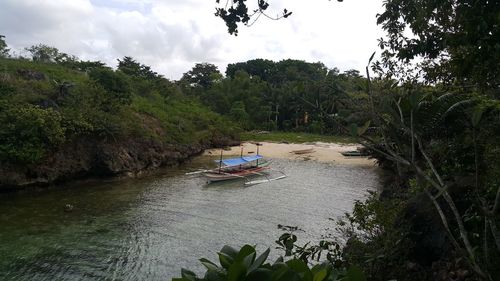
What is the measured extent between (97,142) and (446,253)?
2002 centimetres

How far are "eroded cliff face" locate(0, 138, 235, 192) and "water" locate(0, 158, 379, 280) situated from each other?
31.2 inches

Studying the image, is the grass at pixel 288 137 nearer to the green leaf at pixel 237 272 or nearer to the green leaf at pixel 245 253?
the green leaf at pixel 245 253

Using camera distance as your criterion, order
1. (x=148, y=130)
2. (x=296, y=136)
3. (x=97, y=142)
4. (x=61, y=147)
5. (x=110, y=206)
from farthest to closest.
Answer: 1. (x=296, y=136)
2. (x=148, y=130)
3. (x=97, y=142)
4. (x=61, y=147)
5. (x=110, y=206)

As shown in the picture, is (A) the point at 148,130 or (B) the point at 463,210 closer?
(B) the point at 463,210

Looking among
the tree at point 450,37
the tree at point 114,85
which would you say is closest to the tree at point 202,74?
the tree at point 114,85

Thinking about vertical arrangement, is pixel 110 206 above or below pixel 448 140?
below

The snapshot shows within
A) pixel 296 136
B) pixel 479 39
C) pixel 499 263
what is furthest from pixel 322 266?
pixel 296 136

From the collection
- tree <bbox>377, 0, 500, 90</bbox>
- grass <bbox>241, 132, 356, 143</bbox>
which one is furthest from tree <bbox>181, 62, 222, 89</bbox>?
tree <bbox>377, 0, 500, 90</bbox>

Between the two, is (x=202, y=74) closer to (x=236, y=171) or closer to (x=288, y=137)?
(x=288, y=137)

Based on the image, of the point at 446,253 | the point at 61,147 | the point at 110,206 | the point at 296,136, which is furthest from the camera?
the point at 296,136

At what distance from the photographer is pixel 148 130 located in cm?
2745

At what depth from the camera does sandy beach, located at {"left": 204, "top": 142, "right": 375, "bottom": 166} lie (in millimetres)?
33625

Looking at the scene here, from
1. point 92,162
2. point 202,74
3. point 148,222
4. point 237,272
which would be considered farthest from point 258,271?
point 202,74

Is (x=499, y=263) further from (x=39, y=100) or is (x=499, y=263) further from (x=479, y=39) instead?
(x=39, y=100)
